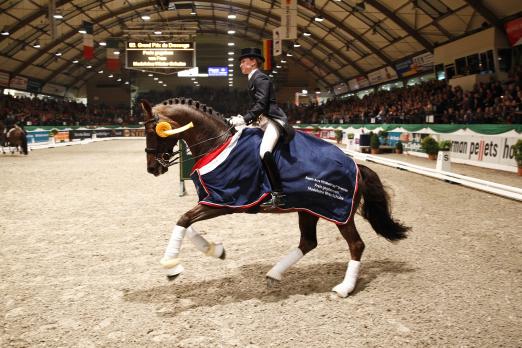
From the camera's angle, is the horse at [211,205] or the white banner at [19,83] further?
the white banner at [19,83]

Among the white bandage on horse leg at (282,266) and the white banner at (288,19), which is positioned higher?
the white banner at (288,19)

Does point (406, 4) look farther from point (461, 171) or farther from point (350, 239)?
point (350, 239)

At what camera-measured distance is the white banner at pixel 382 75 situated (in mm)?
38156

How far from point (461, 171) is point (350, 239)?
37.5 ft

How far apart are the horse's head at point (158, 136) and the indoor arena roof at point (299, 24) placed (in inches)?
832

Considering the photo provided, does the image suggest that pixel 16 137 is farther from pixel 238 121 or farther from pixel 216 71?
pixel 216 71

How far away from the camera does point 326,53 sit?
152ft

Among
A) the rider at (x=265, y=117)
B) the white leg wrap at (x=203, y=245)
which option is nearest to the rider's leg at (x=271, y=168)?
the rider at (x=265, y=117)

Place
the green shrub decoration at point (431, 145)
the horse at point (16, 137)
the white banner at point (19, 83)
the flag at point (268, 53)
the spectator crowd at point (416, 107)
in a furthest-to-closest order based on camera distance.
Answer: the white banner at point (19, 83) < the flag at point (268, 53) < the horse at point (16, 137) < the spectator crowd at point (416, 107) < the green shrub decoration at point (431, 145)

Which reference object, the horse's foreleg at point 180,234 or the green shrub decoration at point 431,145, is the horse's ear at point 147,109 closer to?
the horse's foreleg at point 180,234

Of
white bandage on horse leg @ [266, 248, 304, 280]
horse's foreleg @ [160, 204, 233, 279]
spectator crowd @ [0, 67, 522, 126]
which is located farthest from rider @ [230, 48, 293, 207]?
spectator crowd @ [0, 67, 522, 126]

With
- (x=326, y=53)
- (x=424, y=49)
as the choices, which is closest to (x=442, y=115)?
(x=424, y=49)

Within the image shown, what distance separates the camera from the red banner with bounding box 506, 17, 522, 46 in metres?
22.4

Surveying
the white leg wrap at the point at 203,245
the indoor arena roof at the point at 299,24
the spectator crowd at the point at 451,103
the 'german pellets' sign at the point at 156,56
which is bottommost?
the white leg wrap at the point at 203,245
